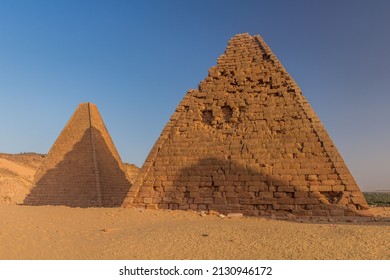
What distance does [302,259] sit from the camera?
485 cm

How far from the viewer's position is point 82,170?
61.7 feet

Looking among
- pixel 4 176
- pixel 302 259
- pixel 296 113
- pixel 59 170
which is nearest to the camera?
pixel 302 259

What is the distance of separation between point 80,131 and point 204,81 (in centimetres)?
1034

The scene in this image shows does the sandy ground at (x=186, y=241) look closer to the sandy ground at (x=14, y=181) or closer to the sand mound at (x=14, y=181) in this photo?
the sand mound at (x=14, y=181)

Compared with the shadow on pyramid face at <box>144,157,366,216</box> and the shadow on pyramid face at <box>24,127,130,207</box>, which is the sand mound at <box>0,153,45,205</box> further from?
the shadow on pyramid face at <box>144,157,366,216</box>

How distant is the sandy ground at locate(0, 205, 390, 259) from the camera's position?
17.1 ft

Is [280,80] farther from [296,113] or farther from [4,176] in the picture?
[4,176]

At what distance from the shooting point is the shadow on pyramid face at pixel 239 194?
31.6 feet

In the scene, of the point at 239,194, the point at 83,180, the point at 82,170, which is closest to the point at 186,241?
the point at 239,194

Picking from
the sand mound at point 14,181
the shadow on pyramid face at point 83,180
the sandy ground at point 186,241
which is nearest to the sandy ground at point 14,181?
the sand mound at point 14,181

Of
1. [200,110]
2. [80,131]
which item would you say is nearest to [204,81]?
[200,110]

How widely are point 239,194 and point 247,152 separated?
51.2 inches

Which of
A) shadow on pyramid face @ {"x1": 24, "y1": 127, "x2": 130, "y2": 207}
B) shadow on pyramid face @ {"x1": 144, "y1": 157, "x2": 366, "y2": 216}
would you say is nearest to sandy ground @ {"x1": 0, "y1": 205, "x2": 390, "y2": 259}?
shadow on pyramid face @ {"x1": 144, "y1": 157, "x2": 366, "y2": 216}

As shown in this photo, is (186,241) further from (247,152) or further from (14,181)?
(14,181)
